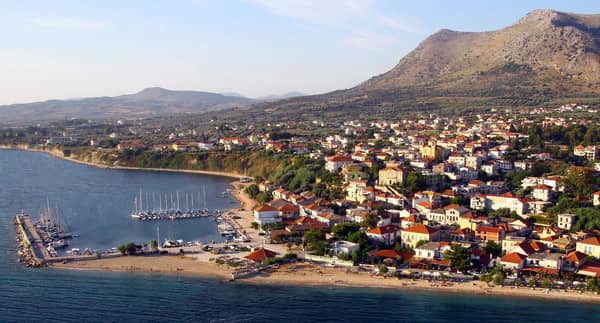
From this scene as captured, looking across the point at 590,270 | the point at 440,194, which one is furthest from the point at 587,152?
the point at 590,270

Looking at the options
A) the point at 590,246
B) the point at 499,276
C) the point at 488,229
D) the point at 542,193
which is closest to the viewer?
the point at 499,276

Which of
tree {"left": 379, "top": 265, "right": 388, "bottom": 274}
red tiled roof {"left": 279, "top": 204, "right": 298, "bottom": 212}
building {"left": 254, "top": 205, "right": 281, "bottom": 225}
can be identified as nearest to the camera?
tree {"left": 379, "top": 265, "right": 388, "bottom": 274}

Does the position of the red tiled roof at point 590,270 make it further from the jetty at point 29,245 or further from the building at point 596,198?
the jetty at point 29,245

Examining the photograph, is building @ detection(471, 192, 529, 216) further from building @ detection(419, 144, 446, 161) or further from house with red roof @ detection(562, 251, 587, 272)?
building @ detection(419, 144, 446, 161)

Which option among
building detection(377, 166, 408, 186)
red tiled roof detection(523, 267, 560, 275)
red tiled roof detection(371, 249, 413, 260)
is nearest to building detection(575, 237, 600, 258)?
red tiled roof detection(523, 267, 560, 275)

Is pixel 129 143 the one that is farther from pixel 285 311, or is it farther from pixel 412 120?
Answer: pixel 285 311

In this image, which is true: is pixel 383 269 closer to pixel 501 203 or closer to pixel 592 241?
pixel 592 241

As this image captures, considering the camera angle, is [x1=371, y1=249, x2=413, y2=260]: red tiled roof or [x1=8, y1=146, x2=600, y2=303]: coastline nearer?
[x1=8, y1=146, x2=600, y2=303]: coastline

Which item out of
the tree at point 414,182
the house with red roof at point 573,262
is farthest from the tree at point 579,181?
the house with red roof at point 573,262
